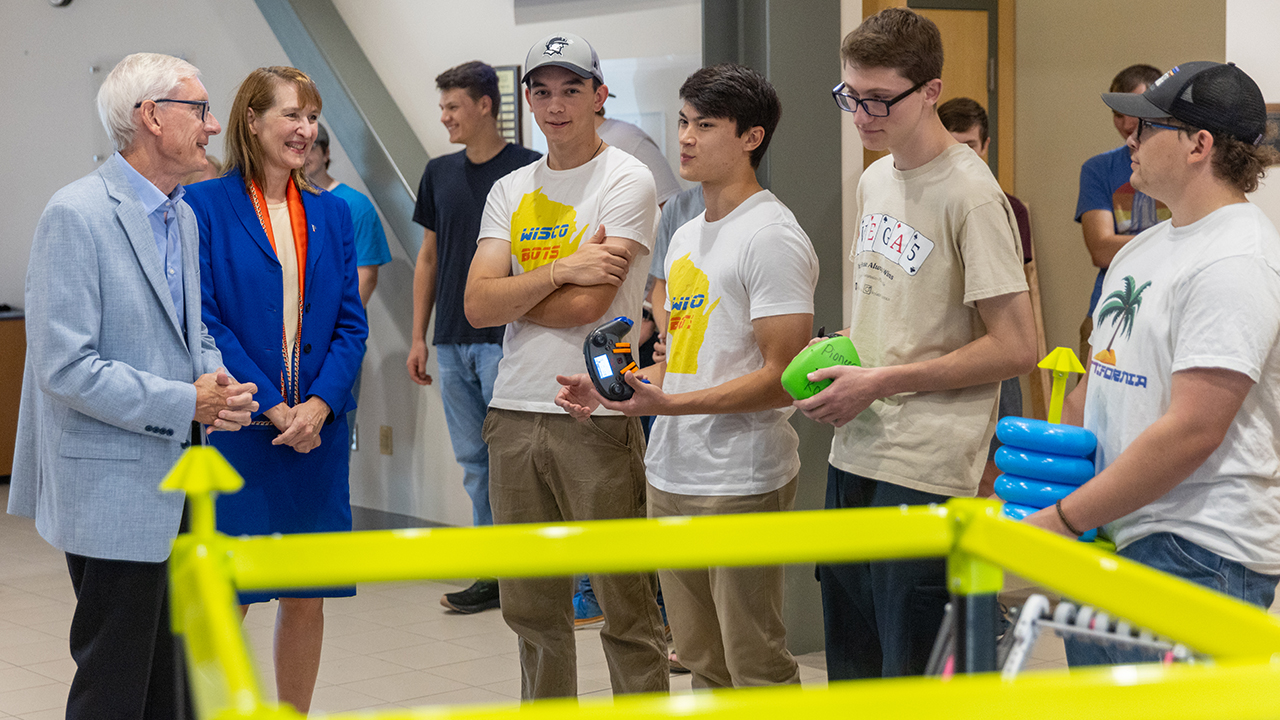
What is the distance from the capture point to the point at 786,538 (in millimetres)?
999

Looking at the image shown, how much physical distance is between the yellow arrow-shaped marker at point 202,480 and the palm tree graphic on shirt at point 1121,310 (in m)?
1.45

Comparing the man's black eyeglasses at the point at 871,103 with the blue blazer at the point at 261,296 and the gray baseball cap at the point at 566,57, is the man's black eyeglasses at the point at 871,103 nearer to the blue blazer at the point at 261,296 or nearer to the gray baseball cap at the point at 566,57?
the gray baseball cap at the point at 566,57

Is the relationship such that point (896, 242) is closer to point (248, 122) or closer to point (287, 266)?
point (287, 266)

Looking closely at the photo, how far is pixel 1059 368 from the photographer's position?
186cm

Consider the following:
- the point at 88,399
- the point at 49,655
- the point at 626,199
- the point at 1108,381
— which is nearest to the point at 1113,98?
the point at 1108,381

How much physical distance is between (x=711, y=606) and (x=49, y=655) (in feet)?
8.74

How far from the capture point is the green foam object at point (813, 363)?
7.50 feet

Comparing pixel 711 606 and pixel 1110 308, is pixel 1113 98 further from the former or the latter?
pixel 711 606

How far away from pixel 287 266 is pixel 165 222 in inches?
A: 16.4

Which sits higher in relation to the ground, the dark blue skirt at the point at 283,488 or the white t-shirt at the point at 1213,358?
the white t-shirt at the point at 1213,358

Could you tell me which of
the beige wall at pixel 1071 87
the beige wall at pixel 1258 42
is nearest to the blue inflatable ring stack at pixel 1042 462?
the beige wall at pixel 1071 87

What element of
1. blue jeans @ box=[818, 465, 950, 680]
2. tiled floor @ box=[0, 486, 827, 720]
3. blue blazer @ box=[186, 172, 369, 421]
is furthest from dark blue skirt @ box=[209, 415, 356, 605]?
blue jeans @ box=[818, 465, 950, 680]

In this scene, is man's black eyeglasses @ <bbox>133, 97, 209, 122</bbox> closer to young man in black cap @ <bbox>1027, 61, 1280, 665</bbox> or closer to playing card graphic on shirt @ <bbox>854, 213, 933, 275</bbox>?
playing card graphic on shirt @ <bbox>854, 213, 933, 275</bbox>

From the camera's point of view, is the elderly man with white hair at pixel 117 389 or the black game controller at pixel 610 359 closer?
the elderly man with white hair at pixel 117 389
